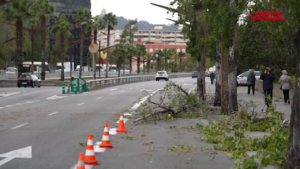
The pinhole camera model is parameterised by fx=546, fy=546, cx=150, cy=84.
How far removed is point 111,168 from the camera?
983cm

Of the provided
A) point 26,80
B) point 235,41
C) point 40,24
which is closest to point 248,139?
point 235,41

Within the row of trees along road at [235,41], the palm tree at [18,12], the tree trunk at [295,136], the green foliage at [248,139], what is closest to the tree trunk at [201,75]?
the row of trees along road at [235,41]

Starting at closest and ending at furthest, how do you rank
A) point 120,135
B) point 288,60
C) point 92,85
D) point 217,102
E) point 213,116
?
point 120,135
point 213,116
point 217,102
point 288,60
point 92,85

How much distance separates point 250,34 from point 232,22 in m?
24.8

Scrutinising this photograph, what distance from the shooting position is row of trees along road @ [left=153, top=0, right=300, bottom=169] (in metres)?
8.88

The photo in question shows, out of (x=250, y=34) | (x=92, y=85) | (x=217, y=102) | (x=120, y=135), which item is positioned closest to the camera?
(x=120, y=135)

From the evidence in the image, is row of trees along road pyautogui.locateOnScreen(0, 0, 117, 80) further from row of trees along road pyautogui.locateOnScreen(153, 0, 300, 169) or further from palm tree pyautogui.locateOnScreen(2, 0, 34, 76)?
row of trees along road pyautogui.locateOnScreen(153, 0, 300, 169)

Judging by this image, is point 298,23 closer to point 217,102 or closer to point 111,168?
point 111,168

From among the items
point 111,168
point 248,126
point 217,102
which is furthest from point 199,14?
point 111,168

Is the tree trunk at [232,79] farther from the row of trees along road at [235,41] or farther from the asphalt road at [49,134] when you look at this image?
the asphalt road at [49,134]

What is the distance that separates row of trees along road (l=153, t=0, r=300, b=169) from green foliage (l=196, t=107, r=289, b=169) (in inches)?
38.8

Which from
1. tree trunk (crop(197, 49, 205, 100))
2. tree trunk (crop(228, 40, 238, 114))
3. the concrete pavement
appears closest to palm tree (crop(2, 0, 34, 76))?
tree trunk (crop(197, 49, 205, 100))

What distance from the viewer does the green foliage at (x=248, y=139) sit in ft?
31.9

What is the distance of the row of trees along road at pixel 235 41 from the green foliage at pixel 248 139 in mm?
987
